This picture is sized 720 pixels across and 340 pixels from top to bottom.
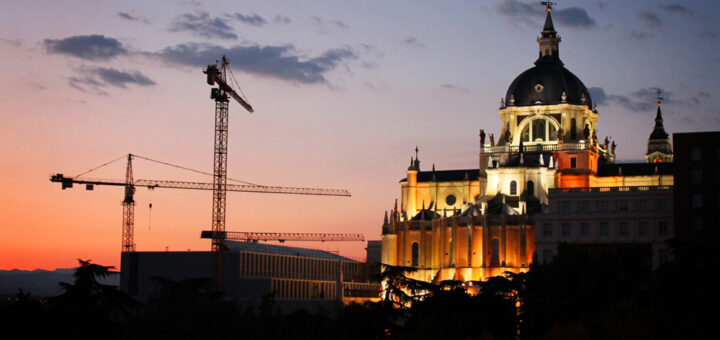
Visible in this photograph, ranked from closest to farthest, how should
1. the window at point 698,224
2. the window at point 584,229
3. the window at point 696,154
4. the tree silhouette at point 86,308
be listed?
the tree silhouette at point 86,308 < the window at point 698,224 < the window at point 696,154 < the window at point 584,229

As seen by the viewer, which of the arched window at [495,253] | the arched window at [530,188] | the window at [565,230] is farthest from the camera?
the arched window at [530,188]

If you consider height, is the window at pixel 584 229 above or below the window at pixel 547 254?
above

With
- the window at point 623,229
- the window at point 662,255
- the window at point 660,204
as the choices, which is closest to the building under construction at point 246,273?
the window at point 623,229

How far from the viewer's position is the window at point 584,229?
16638 centimetres

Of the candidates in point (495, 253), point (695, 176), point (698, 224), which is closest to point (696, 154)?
point (695, 176)

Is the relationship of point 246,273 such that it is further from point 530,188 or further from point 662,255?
point 662,255

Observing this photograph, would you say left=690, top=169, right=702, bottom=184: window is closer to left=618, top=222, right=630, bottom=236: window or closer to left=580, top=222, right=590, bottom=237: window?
left=618, top=222, right=630, bottom=236: window

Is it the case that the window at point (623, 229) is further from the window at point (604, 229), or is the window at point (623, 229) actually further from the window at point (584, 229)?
the window at point (584, 229)

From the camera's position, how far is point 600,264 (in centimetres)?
12006

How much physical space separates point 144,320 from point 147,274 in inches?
2204

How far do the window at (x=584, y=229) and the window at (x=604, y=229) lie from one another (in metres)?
1.77

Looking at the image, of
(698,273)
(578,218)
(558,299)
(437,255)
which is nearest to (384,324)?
(558,299)

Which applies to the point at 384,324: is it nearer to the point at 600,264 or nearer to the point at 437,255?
the point at 600,264

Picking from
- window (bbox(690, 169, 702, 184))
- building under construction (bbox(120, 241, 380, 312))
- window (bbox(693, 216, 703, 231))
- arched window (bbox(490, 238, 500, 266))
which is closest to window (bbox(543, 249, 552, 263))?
arched window (bbox(490, 238, 500, 266))
